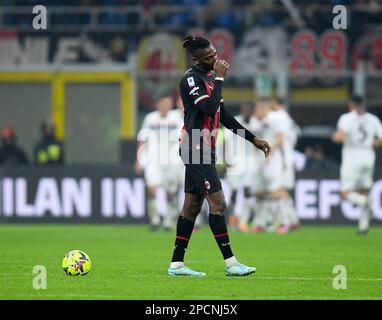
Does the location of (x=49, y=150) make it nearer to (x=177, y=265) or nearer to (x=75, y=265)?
(x=75, y=265)

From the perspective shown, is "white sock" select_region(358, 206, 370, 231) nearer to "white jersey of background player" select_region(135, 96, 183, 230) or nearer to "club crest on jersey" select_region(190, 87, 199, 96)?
"white jersey of background player" select_region(135, 96, 183, 230)

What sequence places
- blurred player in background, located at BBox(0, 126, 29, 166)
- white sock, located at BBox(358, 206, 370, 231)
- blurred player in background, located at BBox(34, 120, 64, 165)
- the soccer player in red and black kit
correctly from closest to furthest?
the soccer player in red and black kit
white sock, located at BBox(358, 206, 370, 231)
blurred player in background, located at BBox(34, 120, 64, 165)
blurred player in background, located at BBox(0, 126, 29, 166)

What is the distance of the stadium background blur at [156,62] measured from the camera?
27.9 metres

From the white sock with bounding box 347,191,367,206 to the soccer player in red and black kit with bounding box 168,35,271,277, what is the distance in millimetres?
8688

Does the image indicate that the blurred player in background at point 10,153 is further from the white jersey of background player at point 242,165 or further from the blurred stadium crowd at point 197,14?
the white jersey of background player at point 242,165

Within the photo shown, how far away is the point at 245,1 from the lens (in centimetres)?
2912

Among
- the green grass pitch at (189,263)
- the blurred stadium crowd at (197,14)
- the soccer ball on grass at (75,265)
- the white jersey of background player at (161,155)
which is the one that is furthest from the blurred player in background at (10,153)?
the soccer ball on grass at (75,265)

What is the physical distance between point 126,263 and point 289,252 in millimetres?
3084

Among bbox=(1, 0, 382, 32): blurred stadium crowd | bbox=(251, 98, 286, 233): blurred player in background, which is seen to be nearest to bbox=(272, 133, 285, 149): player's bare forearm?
bbox=(251, 98, 286, 233): blurred player in background

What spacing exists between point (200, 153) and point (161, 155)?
10302mm

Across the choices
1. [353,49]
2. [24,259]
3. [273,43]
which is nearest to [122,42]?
[273,43]

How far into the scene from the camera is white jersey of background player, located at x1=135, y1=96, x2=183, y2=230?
22.1 meters

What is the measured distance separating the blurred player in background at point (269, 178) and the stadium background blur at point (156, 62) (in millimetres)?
3962

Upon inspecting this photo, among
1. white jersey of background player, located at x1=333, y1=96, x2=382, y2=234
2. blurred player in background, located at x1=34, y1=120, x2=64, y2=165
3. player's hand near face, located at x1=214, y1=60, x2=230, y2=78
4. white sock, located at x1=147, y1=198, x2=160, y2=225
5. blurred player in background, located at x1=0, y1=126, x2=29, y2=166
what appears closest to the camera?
player's hand near face, located at x1=214, y1=60, x2=230, y2=78
